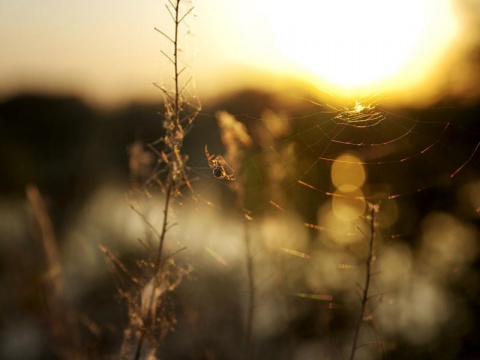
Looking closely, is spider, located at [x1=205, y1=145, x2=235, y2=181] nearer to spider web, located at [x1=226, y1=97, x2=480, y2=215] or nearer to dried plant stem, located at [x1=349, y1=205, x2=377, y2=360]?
→ dried plant stem, located at [x1=349, y1=205, x2=377, y2=360]

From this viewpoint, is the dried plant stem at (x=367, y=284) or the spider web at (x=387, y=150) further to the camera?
the spider web at (x=387, y=150)

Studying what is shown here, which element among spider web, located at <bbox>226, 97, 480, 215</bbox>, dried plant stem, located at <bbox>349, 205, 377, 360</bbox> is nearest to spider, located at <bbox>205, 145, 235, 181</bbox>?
dried plant stem, located at <bbox>349, 205, 377, 360</bbox>

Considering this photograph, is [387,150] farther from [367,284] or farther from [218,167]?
[367,284]

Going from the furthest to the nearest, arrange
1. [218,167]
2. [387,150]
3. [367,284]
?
[387,150] < [218,167] < [367,284]

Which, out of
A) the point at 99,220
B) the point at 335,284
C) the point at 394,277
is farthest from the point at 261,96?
the point at 99,220

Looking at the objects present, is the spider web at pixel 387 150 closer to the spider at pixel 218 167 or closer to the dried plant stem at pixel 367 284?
the spider at pixel 218 167

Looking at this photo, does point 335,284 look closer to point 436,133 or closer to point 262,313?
point 262,313

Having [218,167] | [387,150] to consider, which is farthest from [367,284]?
[387,150]

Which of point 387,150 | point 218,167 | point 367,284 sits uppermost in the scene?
point 218,167

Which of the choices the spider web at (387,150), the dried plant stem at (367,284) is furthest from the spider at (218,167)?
the spider web at (387,150)

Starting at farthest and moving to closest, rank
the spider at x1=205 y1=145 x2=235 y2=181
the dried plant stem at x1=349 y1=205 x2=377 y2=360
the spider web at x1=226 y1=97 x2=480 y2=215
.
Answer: the spider web at x1=226 y1=97 x2=480 y2=215 → the spider at x1=205 y1=145 x2=235 y2=181 → the dried plant stem at x1=349 y1=205 x2=377 y2=360

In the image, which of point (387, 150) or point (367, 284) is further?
point (387, 150)

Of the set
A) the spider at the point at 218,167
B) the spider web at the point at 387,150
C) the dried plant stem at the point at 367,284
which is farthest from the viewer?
the spider web at the point at 387,150

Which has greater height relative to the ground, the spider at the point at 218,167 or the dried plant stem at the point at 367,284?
the spider at the point at 218,167
